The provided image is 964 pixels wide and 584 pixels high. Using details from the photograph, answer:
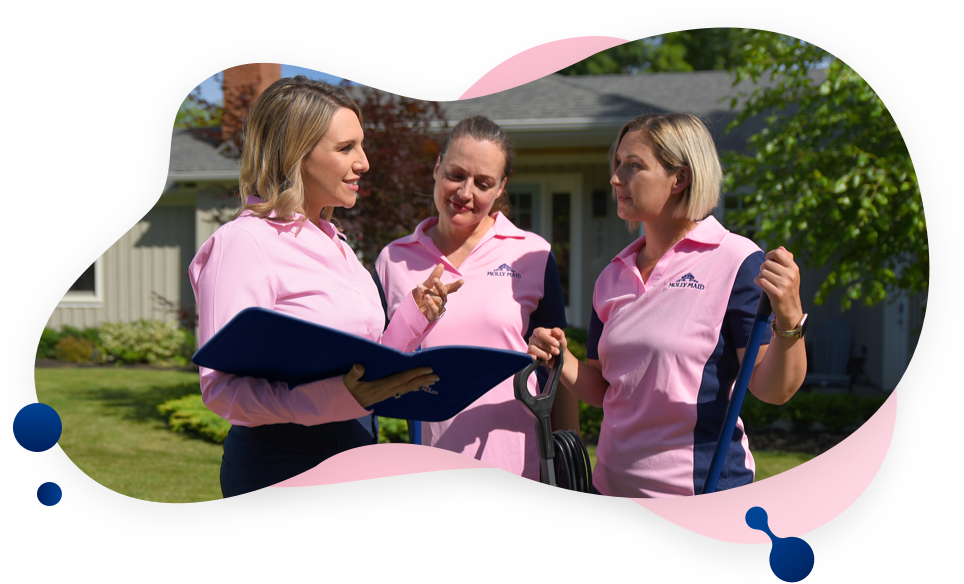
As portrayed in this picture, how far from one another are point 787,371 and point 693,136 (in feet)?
2.33

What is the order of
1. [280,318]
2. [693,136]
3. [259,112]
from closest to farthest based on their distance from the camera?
[280,318]
[259,112]
[693,136]

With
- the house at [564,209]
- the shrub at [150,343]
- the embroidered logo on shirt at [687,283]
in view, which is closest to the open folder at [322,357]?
the embroidered logo on shirt at [687,283]

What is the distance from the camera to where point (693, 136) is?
80.7 inches

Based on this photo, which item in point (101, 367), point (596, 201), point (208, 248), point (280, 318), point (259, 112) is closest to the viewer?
point (280, 318)

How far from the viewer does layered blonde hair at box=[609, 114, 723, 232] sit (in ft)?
6.69

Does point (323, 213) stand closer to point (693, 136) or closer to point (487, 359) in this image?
point (487, 359)

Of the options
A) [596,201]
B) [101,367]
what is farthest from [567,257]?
[101,367]

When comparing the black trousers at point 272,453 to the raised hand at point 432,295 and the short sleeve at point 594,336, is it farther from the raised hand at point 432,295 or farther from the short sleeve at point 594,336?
the short sleeve at point 594,336

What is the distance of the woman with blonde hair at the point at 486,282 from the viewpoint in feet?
8.25

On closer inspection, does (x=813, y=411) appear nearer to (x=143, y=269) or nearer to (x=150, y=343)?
(x=150, y=343)

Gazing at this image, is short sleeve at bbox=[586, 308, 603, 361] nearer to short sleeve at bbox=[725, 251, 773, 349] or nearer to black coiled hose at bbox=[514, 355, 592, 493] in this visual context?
black coiled hose at bbox=[514, 355, 592, 493]

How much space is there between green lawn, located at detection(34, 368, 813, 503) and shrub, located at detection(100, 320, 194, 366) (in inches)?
33.1

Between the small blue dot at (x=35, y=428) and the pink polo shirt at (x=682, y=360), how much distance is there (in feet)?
4.82

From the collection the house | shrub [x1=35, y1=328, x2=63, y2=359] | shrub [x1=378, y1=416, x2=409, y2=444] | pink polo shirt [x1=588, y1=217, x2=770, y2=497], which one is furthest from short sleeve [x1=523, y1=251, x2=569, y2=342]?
shrub [x1=35, y1=328, x2=63, y2=359]
